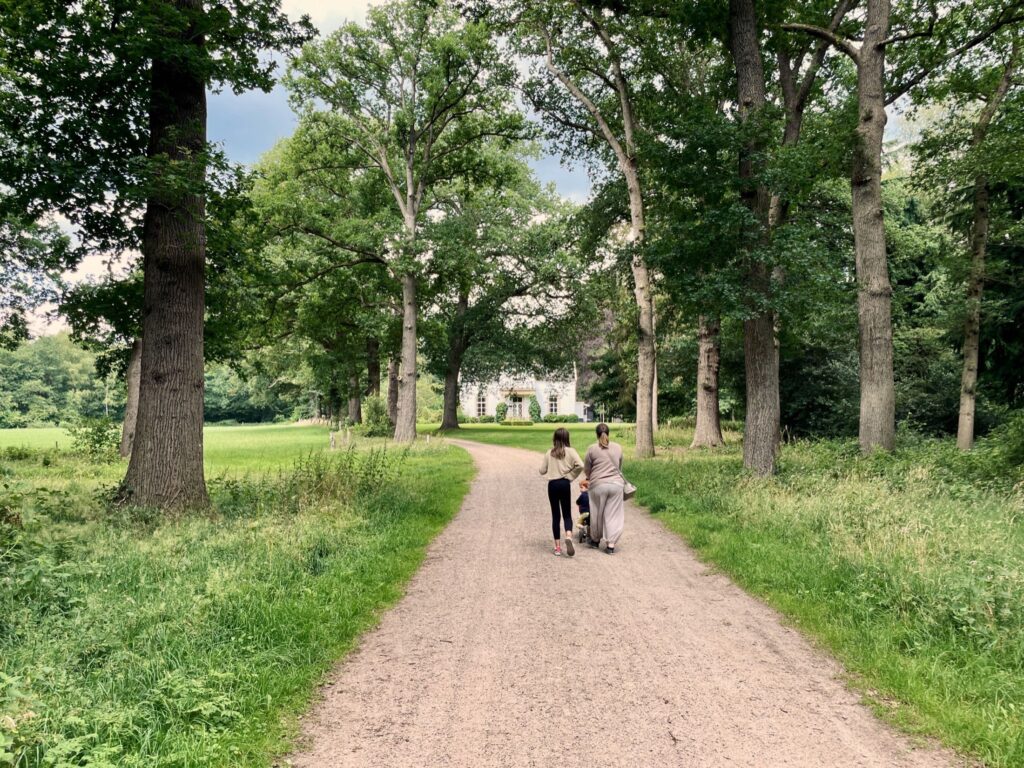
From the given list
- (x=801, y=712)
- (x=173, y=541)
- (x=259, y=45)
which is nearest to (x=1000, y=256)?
(x=801, y=712)

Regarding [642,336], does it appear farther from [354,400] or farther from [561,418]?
[561,418]

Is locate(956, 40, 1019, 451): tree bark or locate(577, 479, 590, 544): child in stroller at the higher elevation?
locate(956, 40, 1019, 451): tree bark

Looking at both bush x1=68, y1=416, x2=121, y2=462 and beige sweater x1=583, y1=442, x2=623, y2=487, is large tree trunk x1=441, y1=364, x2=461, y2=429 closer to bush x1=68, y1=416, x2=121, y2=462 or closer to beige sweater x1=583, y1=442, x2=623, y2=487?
bush x1=68, y1=416, x2=121, y2=462

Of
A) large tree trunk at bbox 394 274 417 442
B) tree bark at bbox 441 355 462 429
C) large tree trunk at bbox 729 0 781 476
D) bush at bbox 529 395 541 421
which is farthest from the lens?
bush at bbox 529 395 541 421

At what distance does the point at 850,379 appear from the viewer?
19906 mm

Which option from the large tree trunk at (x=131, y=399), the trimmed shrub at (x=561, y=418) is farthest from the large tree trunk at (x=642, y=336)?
the trimmed shrub at (x=561, y=418)

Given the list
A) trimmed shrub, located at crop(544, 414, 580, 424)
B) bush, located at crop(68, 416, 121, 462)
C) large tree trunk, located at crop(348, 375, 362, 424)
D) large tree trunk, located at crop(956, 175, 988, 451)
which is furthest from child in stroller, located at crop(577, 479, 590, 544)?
trimmed shrub, located at crop(544, 414, 580, 424)

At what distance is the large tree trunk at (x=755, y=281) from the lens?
11297 millimetres

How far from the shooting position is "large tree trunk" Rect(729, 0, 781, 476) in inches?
445

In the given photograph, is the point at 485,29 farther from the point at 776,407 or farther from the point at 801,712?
the point at 801,712

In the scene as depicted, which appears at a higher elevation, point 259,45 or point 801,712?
point 259,45

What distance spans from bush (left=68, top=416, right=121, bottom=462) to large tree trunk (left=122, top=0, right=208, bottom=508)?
38.9 feet

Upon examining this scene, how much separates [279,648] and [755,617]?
4176mm

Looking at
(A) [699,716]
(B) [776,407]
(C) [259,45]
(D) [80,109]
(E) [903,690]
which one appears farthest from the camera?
(B) [776,407]
